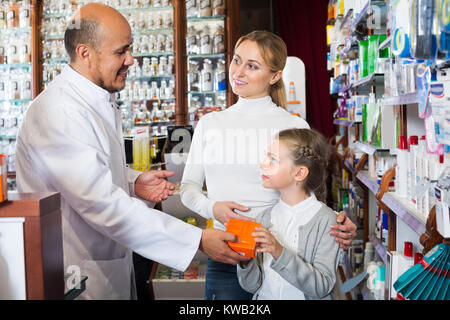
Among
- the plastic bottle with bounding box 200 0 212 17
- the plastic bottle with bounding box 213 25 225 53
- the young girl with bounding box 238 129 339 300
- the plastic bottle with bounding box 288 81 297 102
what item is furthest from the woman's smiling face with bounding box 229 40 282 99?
the plastic bottle with bounding box 200 0 212 17

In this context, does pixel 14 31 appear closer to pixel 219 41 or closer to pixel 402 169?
pixel 219 41

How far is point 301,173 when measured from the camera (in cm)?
121

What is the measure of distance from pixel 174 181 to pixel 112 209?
1.36 feet

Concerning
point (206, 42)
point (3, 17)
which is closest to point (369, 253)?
point (206, 42)

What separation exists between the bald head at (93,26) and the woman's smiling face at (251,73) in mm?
341

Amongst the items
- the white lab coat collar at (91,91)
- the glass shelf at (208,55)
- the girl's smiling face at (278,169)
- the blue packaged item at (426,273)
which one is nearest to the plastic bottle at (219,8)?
the glass shelf at (208,55)

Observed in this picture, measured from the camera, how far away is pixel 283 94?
4.33 feet

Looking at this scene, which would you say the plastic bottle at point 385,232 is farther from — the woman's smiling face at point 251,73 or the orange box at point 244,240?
the orange box at point 244,240

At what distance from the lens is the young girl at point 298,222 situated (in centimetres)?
115

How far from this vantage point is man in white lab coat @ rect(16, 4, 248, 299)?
1111mm

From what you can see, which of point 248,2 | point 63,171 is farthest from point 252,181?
point 248,2

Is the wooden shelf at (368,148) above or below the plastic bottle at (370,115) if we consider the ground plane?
below

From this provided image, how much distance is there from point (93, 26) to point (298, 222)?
761mm

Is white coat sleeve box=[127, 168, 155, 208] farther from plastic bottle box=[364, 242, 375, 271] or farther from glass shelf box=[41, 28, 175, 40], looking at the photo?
glass shelf box=[41, 28, 175, 40]
